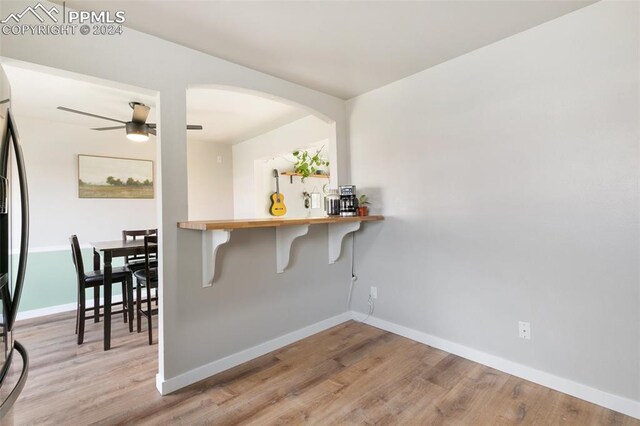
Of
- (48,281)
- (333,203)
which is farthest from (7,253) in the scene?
(48,281)

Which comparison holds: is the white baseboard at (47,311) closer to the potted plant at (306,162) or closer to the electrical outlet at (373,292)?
the potted plant at (306,162)

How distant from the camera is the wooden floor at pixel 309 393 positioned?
1681mm

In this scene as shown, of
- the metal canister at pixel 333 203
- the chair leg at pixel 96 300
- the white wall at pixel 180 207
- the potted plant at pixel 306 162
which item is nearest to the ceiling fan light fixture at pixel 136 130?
the white wall at pixel 180 207

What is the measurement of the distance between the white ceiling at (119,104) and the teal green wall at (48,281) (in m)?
1.59

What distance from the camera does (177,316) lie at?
1994 millimetres

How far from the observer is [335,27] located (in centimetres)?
186

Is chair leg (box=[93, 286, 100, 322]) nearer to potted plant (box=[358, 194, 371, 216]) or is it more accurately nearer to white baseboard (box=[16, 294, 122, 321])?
white baseboard (box=[16, 294, 122, 321])

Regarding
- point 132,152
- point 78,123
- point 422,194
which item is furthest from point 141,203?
point 422,194

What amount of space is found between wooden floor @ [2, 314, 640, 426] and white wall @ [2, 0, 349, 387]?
24 cm

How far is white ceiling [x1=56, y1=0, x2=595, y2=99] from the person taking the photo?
1.67m

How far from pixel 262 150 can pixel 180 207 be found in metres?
2.69

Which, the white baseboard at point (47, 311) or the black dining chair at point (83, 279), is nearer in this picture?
the black dining chair at point (83, 279)

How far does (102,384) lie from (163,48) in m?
2.22

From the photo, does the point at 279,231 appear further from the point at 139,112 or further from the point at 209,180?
the point at 209,180
